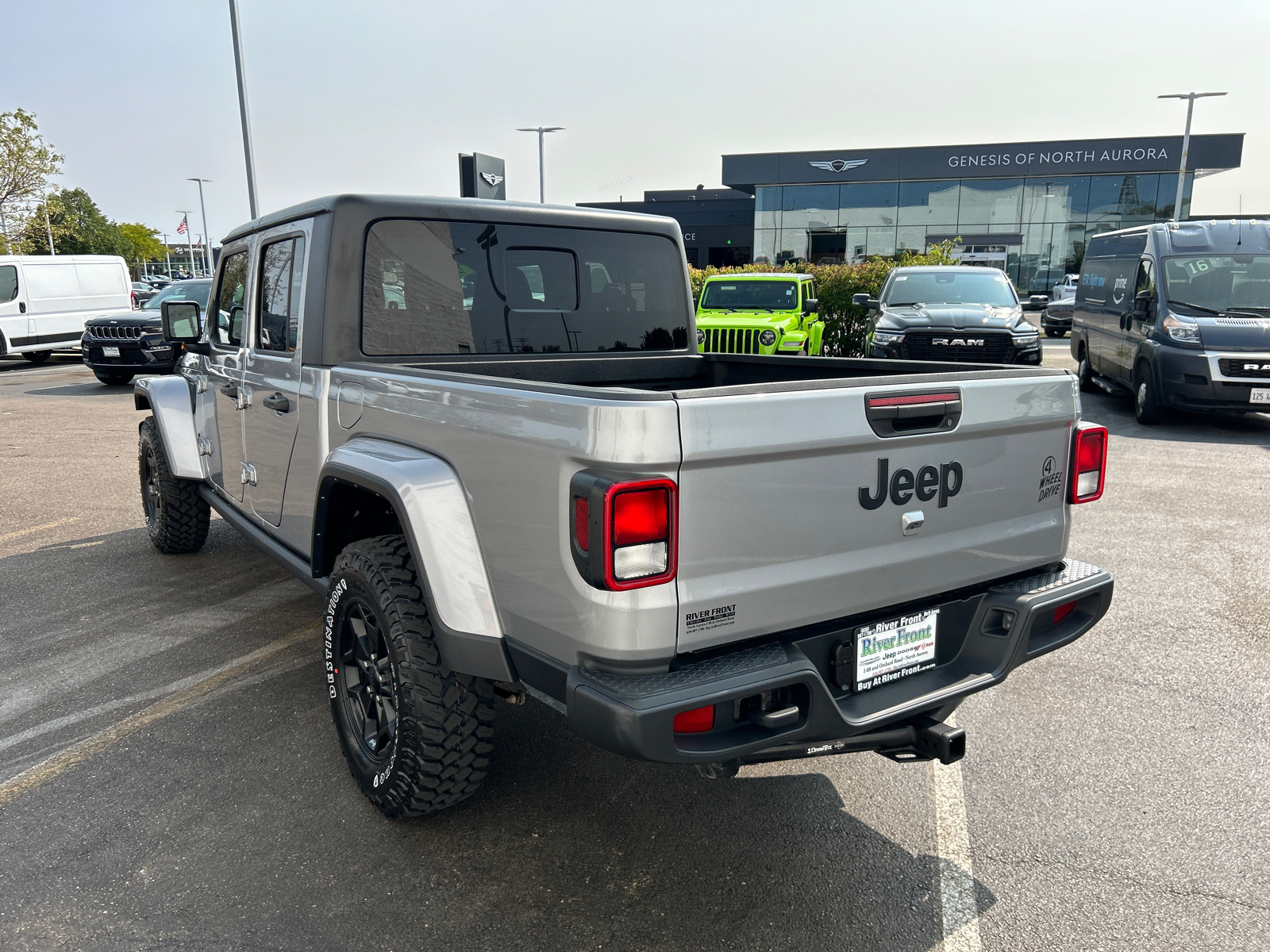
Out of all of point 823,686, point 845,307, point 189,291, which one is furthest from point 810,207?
point 823,686

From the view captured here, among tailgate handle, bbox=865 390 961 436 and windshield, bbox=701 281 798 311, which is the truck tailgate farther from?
windshield, bbox=701 281 798 311

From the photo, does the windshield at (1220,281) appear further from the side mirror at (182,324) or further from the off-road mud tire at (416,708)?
the off-road mud tire at (416,708)

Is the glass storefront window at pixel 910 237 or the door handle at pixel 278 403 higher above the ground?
the glass storefront window at pixel 910 237

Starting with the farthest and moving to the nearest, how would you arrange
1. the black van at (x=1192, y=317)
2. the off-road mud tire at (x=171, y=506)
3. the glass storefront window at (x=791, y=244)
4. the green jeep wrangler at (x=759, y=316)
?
the glass storefront window at (x=791, y=244)
the green jeep wrangler at (x=759, y=316)
the black van at (x=1192, y=317)
the off-road mud tire at (x=171, y=506)

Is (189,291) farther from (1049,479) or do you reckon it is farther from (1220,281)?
(1049,479)

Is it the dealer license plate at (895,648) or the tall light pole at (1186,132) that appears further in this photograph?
the tall light pole at (1186,132)

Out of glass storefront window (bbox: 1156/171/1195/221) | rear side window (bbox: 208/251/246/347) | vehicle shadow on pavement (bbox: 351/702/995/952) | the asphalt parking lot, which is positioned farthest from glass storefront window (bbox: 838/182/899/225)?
vehicle shadow on pavement (bbox: 351/702/995/952)

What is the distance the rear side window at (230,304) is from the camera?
447 cm

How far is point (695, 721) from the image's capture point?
227 centimetres

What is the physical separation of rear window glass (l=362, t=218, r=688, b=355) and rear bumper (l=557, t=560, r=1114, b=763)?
1.85 meters

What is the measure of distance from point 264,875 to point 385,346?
1867 mm

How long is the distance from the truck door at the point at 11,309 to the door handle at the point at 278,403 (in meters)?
17.5

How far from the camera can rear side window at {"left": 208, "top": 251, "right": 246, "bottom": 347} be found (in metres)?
4.47

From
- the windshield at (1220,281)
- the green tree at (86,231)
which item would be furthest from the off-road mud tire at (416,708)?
the green tree at (86,231)
